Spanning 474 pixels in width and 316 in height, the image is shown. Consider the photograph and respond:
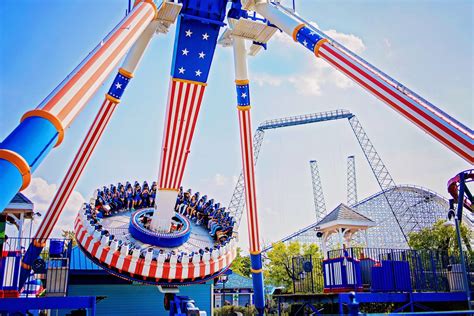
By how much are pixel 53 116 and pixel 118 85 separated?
9741 millimetres

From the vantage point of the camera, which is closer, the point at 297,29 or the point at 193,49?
the point at 297,29

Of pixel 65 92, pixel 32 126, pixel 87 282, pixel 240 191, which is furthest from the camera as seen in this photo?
pixel 240 191

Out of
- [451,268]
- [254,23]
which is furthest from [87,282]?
[451,268]

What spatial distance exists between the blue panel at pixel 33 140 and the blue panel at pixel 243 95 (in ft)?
36.4

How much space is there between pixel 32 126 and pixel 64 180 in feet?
35.0

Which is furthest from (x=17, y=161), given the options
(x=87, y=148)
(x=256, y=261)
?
(x=256, y=261)

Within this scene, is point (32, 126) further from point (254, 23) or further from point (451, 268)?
point (451, 268)

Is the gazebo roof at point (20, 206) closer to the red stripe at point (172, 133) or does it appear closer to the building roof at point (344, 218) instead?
the red stripe at point (172, 133)

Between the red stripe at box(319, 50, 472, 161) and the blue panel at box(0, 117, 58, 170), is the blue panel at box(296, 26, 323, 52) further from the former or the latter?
the blue panel at box(0, 117, 58, 170)

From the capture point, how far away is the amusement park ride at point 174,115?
487cm

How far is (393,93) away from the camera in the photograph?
767 cm

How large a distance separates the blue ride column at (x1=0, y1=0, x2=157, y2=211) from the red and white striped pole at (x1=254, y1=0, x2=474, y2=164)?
3.95 m

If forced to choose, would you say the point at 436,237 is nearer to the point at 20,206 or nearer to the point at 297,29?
the point at 297,29

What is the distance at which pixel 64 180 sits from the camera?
14.5 meters
